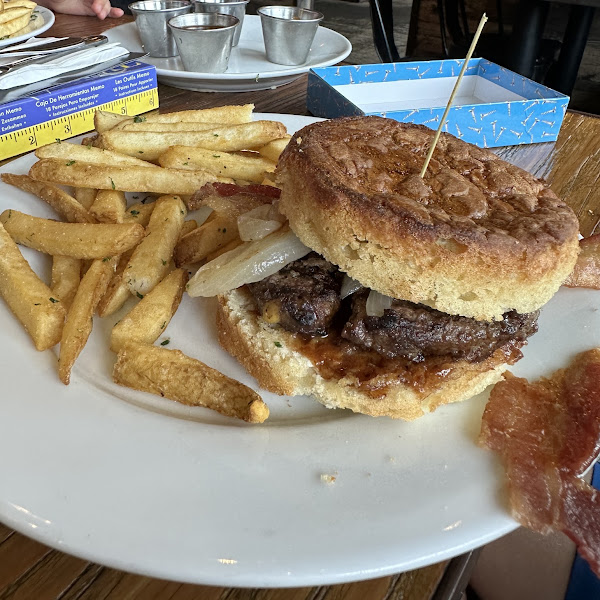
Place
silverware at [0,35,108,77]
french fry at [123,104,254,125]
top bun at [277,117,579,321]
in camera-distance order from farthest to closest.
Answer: silverware at [0,35,108,77] → french fry at [123,104,254,125] → top bun at [277,117,579,321]

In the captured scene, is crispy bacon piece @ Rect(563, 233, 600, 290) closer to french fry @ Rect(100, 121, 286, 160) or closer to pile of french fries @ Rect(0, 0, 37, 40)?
french fry @ Rect(100, 121, 286, 160)

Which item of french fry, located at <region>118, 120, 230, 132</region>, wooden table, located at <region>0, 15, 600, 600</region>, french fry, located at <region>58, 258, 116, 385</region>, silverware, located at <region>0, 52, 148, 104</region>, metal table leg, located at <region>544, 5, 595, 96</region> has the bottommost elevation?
metal table leg, located at <region>544, 5, 595, 96</region>

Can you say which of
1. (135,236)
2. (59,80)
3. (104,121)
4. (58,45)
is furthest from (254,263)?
(58,45)

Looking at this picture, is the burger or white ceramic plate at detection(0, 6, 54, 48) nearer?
the burger

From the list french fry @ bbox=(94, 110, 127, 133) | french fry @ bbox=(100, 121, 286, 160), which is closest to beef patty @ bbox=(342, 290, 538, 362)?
french fry @ bbox=(100, 121, 286, 160)

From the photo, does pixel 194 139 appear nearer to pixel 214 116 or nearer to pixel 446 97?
pixel 214 116

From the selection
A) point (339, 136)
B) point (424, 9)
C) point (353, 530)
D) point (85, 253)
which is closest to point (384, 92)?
point (339, 136)
